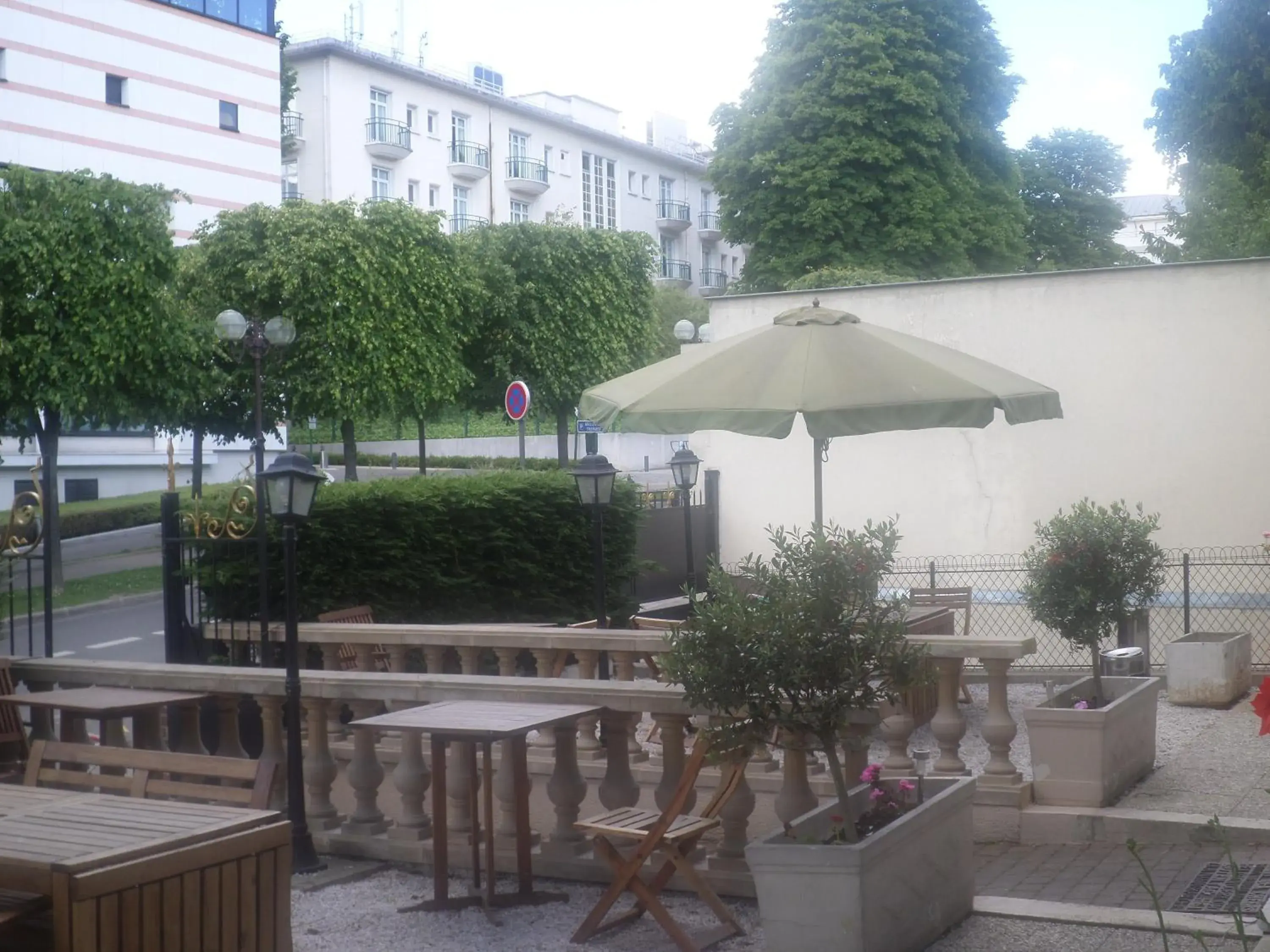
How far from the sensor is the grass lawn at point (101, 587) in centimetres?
2316

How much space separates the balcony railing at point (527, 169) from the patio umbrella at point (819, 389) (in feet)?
166

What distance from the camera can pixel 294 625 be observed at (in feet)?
21.5

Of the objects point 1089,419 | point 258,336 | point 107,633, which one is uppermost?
point 258,336

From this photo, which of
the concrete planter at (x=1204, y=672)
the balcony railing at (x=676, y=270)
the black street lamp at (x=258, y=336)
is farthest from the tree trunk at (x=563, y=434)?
the balcony railing at (x=676, y=270)

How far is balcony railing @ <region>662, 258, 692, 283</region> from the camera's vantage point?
65125 millimetres

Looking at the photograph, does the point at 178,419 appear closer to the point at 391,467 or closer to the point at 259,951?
the point at 391,467

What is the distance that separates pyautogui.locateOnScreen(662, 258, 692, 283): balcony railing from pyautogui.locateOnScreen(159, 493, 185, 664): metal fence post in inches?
2212

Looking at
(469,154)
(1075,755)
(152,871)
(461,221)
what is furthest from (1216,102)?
(152,871)

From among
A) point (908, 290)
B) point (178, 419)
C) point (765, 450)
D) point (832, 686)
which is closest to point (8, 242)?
point (178, 419)

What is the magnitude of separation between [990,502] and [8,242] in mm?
16488

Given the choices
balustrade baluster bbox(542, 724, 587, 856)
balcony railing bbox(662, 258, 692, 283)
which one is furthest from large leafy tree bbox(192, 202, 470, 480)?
balcony railing bbox(662, 258, 692, 283)

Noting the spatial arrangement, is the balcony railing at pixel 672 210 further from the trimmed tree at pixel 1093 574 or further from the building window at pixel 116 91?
the trimmed tree at pixel 1093 574

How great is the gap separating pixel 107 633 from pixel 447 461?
90.3 feet

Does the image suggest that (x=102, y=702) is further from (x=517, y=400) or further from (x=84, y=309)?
(x=84, y=309)
